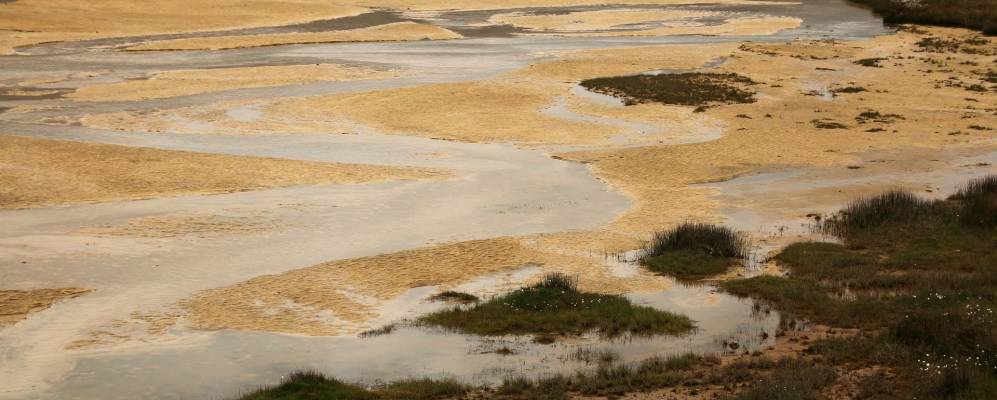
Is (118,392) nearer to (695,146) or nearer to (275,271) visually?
(275,271)

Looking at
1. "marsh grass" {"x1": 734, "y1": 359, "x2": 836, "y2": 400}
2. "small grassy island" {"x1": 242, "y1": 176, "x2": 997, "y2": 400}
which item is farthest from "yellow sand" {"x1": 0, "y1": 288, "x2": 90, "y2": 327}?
"marsh grass" {"x1": 734, "y1": 359, "x2": 836, "y2": 400}

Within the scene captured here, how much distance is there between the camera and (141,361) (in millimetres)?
13719

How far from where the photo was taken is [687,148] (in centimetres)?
2778

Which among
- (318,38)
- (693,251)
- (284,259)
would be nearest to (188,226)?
(284,259)

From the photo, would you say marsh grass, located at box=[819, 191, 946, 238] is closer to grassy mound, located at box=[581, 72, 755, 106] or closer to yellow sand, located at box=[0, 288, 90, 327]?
yellow sand, located at box=[0, 288, 90, 327]

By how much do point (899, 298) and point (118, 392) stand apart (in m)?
A: 10.0

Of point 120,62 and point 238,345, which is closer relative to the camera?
point 238,345

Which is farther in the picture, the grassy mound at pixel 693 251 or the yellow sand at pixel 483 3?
the yellow sand at pixel 483 3

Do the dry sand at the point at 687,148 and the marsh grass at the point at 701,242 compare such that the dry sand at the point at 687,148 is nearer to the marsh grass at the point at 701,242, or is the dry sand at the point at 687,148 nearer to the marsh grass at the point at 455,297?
the marsh grass at the point at 455,297

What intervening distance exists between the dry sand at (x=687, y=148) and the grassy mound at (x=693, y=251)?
2.15 feet

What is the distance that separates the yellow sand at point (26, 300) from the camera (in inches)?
611

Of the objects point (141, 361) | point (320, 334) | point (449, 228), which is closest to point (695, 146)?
point (449, 228)

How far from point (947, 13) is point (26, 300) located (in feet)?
177

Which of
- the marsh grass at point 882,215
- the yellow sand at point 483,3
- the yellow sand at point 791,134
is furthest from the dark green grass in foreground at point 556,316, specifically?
the yellow sand at point 483,3
